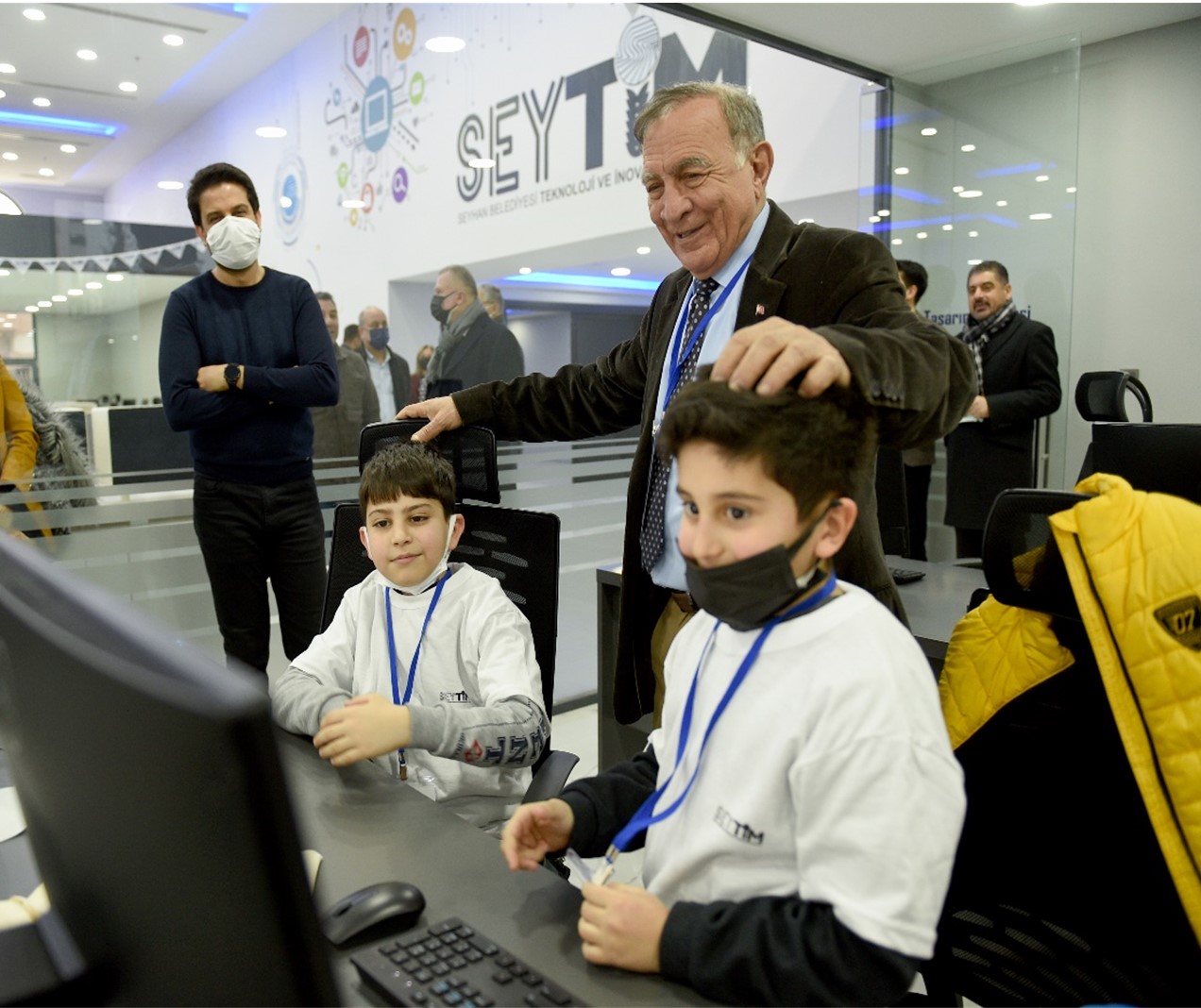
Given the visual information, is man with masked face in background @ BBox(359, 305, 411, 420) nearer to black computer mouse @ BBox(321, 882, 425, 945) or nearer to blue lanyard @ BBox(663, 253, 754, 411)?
blue lanyard @ BBox(663, 253, 754, 411)

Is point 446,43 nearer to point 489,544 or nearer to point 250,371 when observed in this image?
point 250,371

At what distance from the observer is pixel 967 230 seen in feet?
13.9

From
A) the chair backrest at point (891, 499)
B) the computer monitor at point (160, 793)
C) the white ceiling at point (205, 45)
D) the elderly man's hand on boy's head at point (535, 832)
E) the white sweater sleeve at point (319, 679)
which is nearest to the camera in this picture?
the computer monitor at point (160, 793)

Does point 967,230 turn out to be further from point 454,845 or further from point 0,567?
point 0,567

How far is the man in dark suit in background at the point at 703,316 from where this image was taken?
4.87 ft

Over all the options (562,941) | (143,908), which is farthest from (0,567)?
(562,941)

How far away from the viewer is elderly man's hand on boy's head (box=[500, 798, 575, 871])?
101 cm

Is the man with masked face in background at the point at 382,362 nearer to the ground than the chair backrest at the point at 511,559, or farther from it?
farther from it

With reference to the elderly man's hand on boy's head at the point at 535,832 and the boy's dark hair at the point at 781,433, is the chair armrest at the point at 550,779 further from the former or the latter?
the boy's dark hair at the point at 781,433

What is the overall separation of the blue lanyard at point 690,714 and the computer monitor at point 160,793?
467 millimetres

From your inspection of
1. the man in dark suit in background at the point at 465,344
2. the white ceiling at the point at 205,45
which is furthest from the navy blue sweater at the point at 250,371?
the man in dark suit in background at the point at 465,344

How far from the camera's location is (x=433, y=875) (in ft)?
3.40

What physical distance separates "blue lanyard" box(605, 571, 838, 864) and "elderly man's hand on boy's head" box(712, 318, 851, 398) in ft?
0.63

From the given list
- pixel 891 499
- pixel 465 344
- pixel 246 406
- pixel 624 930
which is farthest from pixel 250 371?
pixel 624 930
